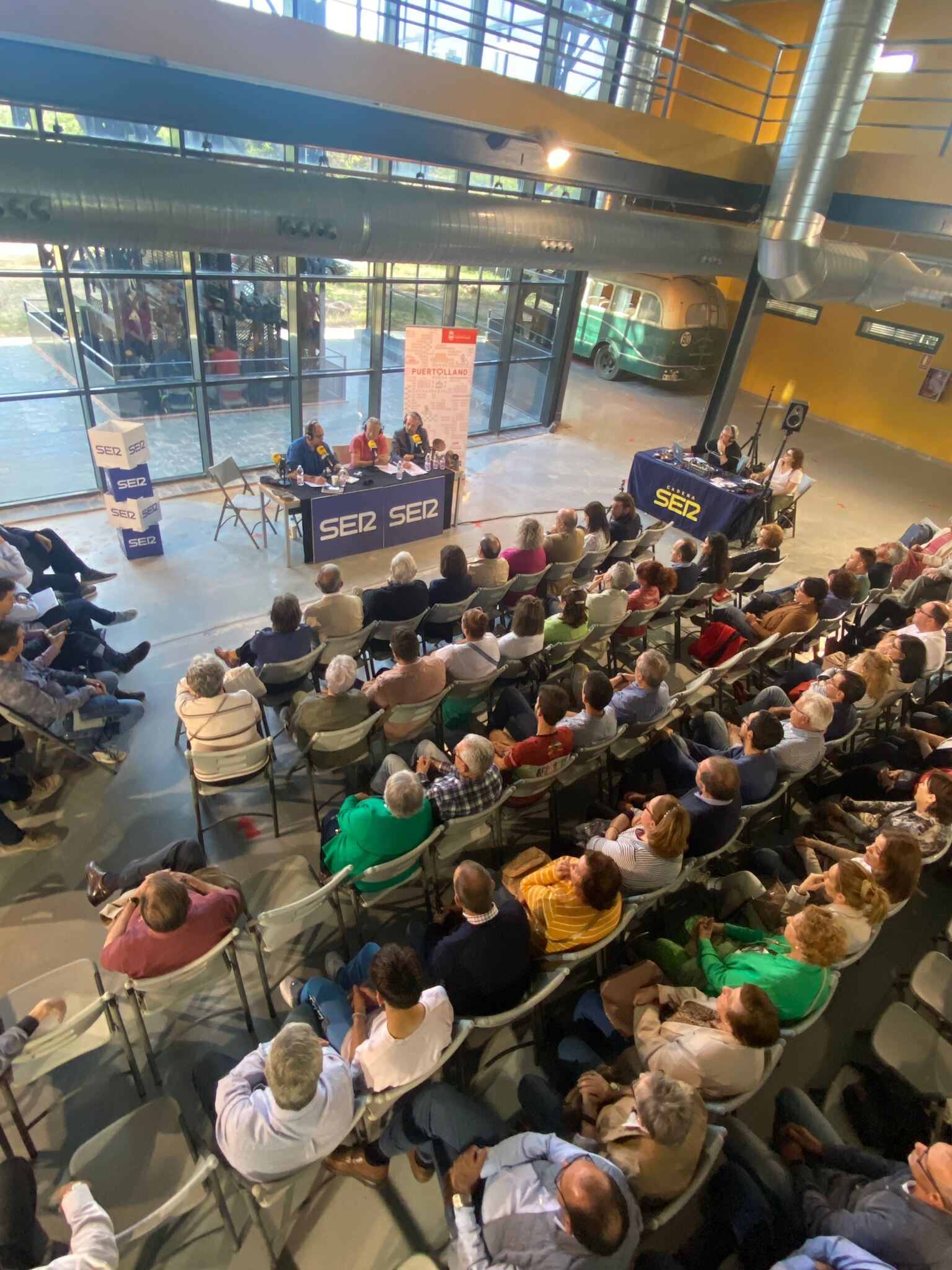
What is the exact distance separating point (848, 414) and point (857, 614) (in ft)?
32.9

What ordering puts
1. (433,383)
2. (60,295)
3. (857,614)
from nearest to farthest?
(857,614)
(60,295)
(433,383)

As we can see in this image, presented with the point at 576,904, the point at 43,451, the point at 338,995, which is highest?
the point at 576,904

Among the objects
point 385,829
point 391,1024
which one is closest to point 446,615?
point 385,829

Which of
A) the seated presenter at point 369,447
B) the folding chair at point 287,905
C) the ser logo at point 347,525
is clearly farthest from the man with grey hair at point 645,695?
the seated presenter at point 369,447

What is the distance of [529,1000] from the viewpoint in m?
2.82

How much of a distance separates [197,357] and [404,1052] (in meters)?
7.54

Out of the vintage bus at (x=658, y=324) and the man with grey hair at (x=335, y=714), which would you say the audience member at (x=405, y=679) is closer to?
the man with grey hair at (x=335, y=714)

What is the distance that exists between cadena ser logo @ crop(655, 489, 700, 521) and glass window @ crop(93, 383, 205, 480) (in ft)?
18.5

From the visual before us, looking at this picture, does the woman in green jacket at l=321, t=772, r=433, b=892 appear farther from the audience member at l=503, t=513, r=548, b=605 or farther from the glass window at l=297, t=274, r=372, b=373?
the glass window at l=297, t=274, r=372, b=373

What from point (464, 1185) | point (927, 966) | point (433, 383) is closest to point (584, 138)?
point (433, 383)

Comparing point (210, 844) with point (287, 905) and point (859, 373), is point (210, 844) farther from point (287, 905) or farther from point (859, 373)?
point (859, 373)

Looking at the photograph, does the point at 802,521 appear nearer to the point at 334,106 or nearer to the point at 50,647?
the point at 334,106

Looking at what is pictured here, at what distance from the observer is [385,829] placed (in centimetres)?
325

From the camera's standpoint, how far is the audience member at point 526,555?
5.93 metres
